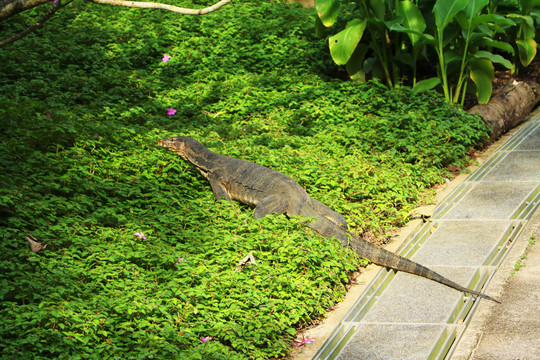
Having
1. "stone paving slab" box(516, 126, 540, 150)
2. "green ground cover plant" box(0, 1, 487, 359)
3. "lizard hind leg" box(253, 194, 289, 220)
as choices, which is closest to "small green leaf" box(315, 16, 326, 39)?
"green ground cover plant" box(0, 1, 487, 359)

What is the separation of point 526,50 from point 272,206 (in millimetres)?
6377

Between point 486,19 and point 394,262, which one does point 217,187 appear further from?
point 486,19

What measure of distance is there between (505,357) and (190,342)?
228 centimetres

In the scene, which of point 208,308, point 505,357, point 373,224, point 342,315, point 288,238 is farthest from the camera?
point 373,224

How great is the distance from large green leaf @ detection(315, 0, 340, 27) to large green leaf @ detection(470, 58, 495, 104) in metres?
2.35

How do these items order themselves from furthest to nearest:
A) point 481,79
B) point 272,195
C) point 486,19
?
1. point 481,79
2. point 486,19
3. point 272,195

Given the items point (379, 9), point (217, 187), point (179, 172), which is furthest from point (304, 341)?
point (379, 9)

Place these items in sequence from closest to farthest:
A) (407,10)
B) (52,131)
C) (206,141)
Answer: (52,131)
(206,141)
(407,10)

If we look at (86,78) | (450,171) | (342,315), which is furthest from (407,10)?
(342,315)

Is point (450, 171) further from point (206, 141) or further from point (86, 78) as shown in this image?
point (86, 78)

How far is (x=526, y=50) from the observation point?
10422 mm

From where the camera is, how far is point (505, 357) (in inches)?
173

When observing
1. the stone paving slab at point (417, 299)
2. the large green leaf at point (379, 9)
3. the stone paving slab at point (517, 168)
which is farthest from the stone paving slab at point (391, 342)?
the large green leaf at point (379, 9)

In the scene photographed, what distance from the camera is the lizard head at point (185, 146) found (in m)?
7.48
